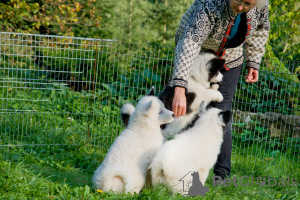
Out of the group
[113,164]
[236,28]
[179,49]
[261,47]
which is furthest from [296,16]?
[113,164]

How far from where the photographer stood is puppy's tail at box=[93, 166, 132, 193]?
3271mm

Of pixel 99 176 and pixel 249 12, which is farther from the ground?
pixel 249 12

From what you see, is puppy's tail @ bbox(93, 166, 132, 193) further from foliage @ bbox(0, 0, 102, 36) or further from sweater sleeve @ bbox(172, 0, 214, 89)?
foliage @ bbox(0, 0, 102, 36)

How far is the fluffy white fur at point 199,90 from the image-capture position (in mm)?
4379

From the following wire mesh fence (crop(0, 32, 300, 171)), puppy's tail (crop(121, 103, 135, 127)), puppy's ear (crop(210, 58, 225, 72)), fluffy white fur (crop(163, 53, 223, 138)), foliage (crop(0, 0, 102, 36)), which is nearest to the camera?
puppy's tail (crop(121, 103, 135, 127))

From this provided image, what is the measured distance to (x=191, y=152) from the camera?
3467mm

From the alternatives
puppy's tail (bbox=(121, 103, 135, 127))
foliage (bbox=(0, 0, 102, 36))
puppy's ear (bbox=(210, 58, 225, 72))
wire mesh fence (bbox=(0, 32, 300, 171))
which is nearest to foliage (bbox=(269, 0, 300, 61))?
wire mesh fence (bbox=(0, 32, 300, 171))

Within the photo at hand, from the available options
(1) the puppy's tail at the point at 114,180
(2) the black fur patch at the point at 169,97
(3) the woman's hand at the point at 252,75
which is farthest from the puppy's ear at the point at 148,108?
(3) the woman's hand at the point at 252,75

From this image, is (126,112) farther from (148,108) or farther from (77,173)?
(77,173)

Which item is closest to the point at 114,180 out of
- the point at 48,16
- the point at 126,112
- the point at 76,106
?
the point at 126,112

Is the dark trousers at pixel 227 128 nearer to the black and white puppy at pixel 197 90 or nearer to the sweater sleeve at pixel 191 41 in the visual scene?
the black and white puppy at pixel 197 90

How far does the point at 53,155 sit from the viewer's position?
16.2 feet

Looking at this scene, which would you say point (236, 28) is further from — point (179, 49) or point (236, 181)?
point (236, 181)

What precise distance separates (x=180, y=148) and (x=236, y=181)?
1.21 meters
